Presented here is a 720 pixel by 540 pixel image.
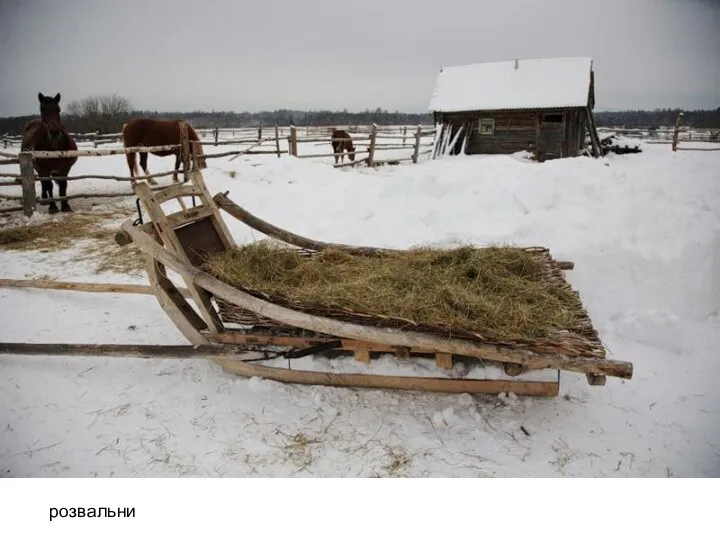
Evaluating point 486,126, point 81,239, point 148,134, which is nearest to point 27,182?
point 81,239

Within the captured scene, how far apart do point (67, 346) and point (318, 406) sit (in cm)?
176

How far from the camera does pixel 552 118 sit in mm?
15953

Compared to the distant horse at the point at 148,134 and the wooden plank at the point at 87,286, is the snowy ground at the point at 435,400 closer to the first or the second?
the wooden plank at the point at 87,286

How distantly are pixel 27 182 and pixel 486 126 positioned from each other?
561 inches

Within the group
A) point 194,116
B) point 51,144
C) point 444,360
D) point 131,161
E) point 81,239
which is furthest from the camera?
point 131,161

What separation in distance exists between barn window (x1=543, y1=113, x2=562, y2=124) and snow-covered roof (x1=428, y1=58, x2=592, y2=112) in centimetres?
62

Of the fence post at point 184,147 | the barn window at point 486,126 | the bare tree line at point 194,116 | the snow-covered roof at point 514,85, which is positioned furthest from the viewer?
the barn window at point 486,126

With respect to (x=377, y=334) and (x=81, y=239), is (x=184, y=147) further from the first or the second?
(x=377, y=334)

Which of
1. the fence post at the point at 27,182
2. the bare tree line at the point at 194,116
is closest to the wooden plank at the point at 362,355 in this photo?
the bare tree line at the point at 194,116

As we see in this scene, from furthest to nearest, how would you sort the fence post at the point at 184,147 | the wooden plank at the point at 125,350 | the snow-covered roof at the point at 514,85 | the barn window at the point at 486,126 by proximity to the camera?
the barn window at the point at 486,126, the snow-covered roof at the point at 514,85, the fence post at the point at 184,147, the wooden plank at the point at 125,350

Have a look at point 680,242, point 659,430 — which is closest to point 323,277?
point 659,430

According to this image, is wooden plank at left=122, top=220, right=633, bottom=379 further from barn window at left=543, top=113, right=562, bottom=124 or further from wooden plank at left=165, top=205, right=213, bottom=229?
barn window at left=543, top=113, right=562, bottom=124

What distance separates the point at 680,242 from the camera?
13.9ft

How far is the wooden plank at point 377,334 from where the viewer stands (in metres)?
2.25
